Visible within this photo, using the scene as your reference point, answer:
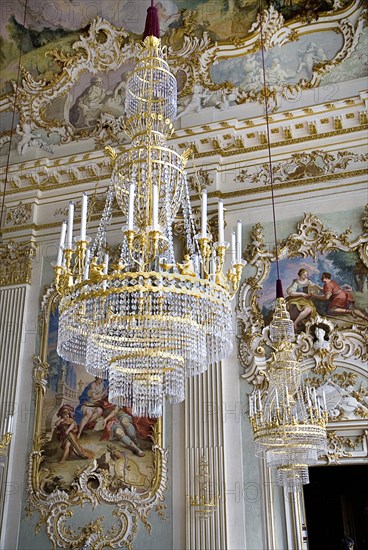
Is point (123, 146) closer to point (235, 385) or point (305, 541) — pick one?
point (235, 385)

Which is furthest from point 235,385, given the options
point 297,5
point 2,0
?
point 2,0

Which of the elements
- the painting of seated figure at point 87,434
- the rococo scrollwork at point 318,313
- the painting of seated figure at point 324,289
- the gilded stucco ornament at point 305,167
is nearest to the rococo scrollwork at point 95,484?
the painting of seated figure at point 87,434

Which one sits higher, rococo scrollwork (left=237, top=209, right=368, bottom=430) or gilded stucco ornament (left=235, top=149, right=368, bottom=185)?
gilded stucco ornament (left=235, top=149, right=368, bottom=185)

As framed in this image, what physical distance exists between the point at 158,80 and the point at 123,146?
3.88 meters

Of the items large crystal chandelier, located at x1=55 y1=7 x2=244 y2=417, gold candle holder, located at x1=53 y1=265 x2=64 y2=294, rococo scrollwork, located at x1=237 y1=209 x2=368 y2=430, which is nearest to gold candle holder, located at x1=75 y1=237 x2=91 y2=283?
large crystal chandelier, located at x1=55 y1=7 x2=244 y2=417

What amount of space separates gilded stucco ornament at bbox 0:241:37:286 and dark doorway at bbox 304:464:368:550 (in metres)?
5.00

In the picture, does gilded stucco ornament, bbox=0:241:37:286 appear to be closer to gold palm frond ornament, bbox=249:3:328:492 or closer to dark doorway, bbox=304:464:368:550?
gold palm frond ornament, bbox=249:3:328:492

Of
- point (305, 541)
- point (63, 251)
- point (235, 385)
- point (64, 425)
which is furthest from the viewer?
point (64, 425)

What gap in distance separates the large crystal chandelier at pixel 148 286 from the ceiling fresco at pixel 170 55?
3.83 m

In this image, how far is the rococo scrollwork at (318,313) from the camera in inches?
295

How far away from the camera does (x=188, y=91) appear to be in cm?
948

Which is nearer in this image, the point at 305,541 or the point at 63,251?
the point at 63,251

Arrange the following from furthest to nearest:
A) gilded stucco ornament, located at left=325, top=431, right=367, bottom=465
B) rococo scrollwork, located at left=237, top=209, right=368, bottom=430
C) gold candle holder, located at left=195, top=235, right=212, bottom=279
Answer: rococo scrollwork, located at left=237, top=209, right=368, bottom=430 < gilded stucco ornament, located at left=325, top=431, right=367, bottom=465 < gold candle holder, located at left=195, top=235, right=212, bottom=279

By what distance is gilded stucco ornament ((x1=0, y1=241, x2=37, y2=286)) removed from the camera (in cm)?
963
